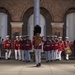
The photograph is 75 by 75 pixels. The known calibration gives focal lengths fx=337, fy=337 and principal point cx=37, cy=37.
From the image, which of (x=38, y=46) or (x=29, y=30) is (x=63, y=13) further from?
(x=38, y=46)

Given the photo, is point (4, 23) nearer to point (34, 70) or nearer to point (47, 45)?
point (47, 45)

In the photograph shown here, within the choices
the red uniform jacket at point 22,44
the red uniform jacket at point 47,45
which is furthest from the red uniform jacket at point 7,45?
the red uniform jacket at point 47,45

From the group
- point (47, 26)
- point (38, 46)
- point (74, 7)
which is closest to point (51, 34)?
point (47, 26)

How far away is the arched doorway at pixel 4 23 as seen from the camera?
28547 mm

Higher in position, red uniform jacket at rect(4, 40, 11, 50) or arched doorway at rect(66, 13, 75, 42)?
arched doorway at rect(66, 13, 75, 42)

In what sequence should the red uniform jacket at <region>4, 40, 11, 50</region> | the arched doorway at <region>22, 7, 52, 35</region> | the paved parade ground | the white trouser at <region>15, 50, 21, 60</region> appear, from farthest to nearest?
the arched doorway at <region>22, 7, 52, 35</region> < the red uniform jacket at <region>4, 40, 11, 50</region> < the white trouser at <region>15, 50, 21, 60</region> < the paved parade ground

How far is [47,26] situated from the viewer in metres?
28.7

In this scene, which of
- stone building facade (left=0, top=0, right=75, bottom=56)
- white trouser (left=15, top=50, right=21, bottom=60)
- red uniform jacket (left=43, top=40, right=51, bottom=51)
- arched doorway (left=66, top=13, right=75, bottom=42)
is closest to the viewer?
red uniform jacket (left=43, top=40, right=51, bottom=51)

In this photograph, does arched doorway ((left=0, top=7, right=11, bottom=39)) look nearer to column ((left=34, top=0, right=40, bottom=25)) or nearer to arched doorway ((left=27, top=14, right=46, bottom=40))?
arched doorway ((left=27, top=14, right=46, bottom=40))

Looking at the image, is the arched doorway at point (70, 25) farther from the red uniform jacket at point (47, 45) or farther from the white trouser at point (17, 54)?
the white trouser at point (17, 54)

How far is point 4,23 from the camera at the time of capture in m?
28.7

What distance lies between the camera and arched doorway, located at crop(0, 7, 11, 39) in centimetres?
2855

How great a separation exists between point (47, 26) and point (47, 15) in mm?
937

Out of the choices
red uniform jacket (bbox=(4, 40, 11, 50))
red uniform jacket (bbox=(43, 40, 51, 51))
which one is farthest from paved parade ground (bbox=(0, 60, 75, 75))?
red uniform jacket (bbox=(4, 40, 11, 50))
